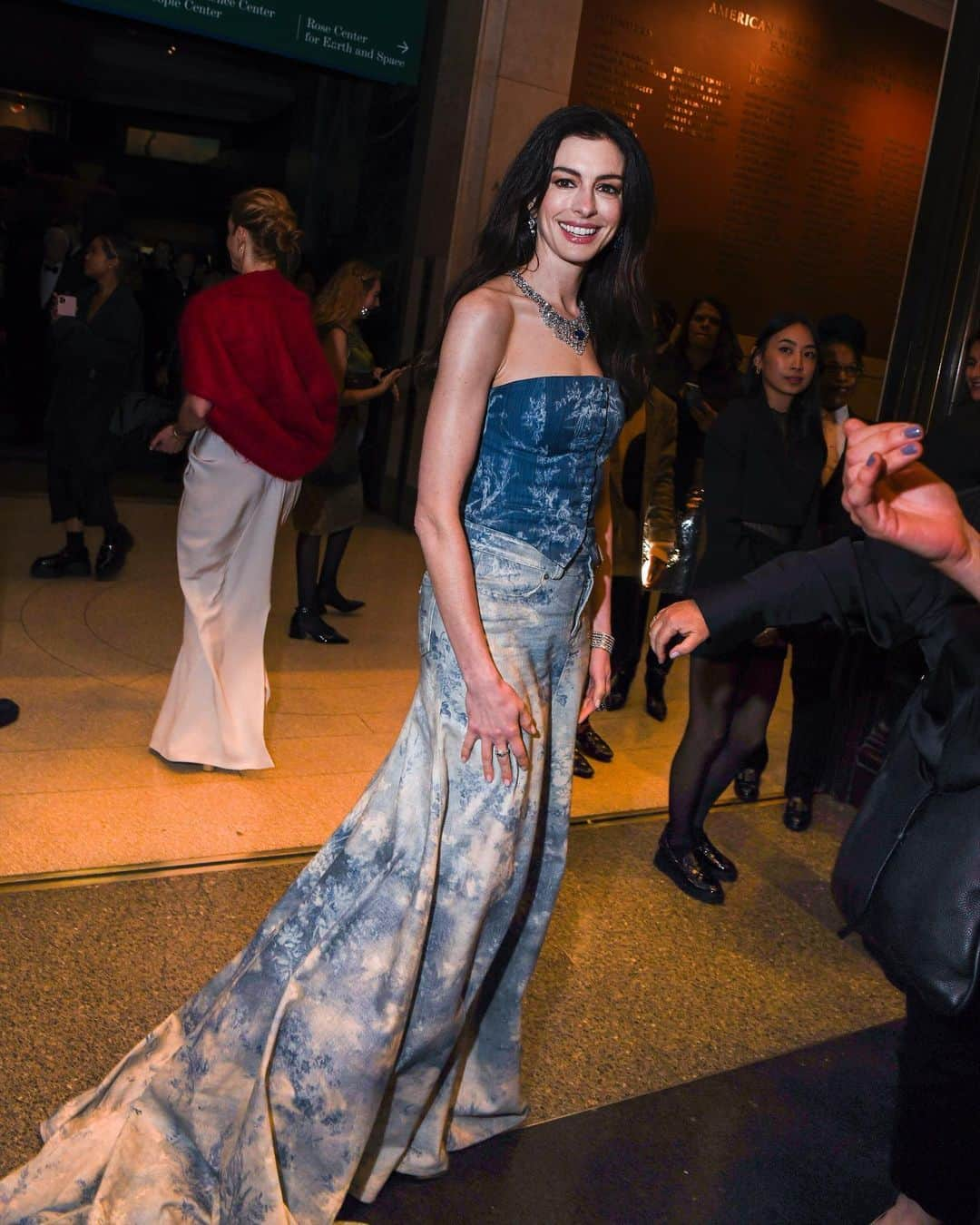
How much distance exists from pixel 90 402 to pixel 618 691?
3.18 metres

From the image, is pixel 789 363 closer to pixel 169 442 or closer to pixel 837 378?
pixel 837 378

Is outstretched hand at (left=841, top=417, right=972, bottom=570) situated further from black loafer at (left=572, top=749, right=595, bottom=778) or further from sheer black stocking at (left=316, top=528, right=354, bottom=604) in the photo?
sheer black stocking at (left=316, top=528, right=354, bottom=604)

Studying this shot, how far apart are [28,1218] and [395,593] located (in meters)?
5.30

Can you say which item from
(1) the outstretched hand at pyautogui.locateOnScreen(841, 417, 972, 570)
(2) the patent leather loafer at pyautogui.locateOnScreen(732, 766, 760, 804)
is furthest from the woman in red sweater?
(1) the outstretched hand at pyautogui.locateOnScreen(841, 417, 972, 570)

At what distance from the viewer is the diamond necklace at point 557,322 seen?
7.08ft

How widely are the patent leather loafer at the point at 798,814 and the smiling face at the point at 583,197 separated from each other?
2.95 metres

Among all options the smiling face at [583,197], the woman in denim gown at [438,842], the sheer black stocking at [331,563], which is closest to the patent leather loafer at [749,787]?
the sheer black stocking at [331,563]

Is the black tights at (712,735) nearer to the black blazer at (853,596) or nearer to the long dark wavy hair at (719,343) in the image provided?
the black blazer at (853,596)

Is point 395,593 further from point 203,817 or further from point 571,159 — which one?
A: point 571,159

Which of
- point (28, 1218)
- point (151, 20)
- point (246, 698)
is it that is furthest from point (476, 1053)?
point (151, 20)

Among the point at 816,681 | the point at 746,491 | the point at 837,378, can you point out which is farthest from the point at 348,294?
the point at 816,681

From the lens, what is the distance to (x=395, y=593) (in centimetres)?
719

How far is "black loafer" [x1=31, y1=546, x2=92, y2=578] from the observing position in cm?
630

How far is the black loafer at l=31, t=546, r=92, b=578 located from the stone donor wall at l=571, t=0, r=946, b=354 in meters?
4.42
